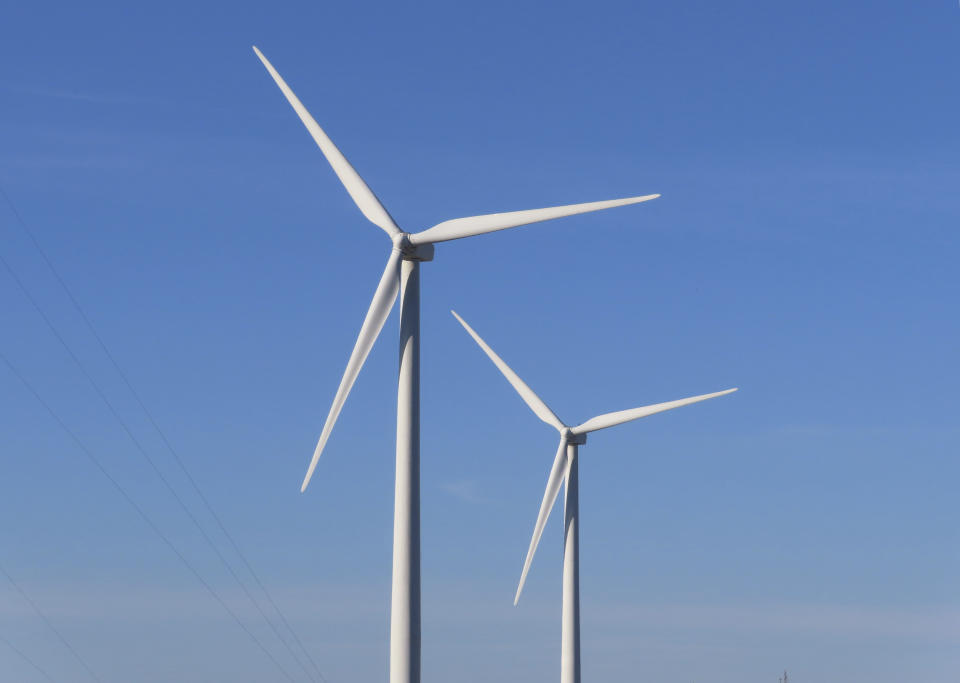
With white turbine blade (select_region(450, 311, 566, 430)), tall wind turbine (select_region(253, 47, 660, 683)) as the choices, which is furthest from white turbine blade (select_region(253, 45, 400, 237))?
white turbine blade (select_region(450, 311, 566, 430))

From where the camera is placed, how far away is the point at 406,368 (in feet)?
161

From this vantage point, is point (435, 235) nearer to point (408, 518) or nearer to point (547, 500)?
point (408, 518)

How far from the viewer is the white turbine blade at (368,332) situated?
49250 mm

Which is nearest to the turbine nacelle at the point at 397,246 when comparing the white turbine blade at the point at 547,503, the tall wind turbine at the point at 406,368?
the tall wind turbine at the point at 406,368

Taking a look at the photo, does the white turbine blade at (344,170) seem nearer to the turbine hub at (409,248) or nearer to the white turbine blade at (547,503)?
the turbine hub at (409,248)

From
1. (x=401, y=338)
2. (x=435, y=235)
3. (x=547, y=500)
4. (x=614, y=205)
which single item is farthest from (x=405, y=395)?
(x=547, y=500)

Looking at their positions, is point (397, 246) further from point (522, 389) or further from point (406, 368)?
point (522, 389)

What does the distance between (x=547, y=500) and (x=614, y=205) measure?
24673 mm

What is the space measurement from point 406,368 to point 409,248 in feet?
13.8

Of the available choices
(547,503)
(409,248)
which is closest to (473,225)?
(409,248)

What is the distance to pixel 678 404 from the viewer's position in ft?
233

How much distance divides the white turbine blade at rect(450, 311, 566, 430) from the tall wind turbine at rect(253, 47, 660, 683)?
21.7 meters

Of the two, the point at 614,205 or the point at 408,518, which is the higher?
the point at 614,205

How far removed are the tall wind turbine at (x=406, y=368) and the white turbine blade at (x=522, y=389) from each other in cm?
2174
